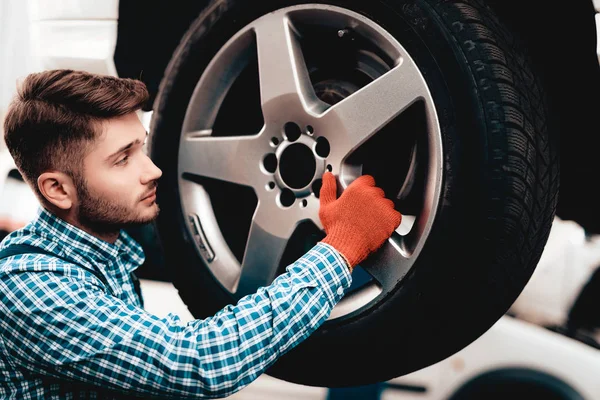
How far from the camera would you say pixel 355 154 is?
120 centimetres

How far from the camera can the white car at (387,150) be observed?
105cm

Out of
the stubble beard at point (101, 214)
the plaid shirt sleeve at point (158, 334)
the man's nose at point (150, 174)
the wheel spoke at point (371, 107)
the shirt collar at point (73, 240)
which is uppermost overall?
the wheel spoke at point (371, 107)

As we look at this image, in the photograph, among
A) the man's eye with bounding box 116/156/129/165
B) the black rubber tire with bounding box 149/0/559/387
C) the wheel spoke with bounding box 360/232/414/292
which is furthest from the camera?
the man's eye with bounding box 116/156/129/165

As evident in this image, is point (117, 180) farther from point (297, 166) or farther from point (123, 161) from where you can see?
point (297, 166)

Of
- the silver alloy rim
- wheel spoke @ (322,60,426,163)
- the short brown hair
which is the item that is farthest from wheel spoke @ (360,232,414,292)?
the short brown hair

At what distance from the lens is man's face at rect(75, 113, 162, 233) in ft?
4.00

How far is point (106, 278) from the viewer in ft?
4.13

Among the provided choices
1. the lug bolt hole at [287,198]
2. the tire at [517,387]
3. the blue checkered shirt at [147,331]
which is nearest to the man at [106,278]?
the blue checkered shirt at [147,331]

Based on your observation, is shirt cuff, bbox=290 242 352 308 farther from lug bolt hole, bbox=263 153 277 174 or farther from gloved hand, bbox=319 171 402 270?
lug bolt hole, bbox=263 153 277 174

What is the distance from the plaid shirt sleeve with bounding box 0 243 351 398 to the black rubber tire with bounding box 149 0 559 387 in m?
0.15

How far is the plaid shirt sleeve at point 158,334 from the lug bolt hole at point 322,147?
212 millimetres

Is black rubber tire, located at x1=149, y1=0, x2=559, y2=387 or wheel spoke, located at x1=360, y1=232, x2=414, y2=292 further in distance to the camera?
wheel spoke, located at x1=360, y1=232, x2=414, y2=292

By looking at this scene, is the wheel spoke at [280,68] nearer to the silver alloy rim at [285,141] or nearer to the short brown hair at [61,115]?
the silver alloy rim at [285,141]

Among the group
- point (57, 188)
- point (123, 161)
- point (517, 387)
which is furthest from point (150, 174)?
point (517, 387)
